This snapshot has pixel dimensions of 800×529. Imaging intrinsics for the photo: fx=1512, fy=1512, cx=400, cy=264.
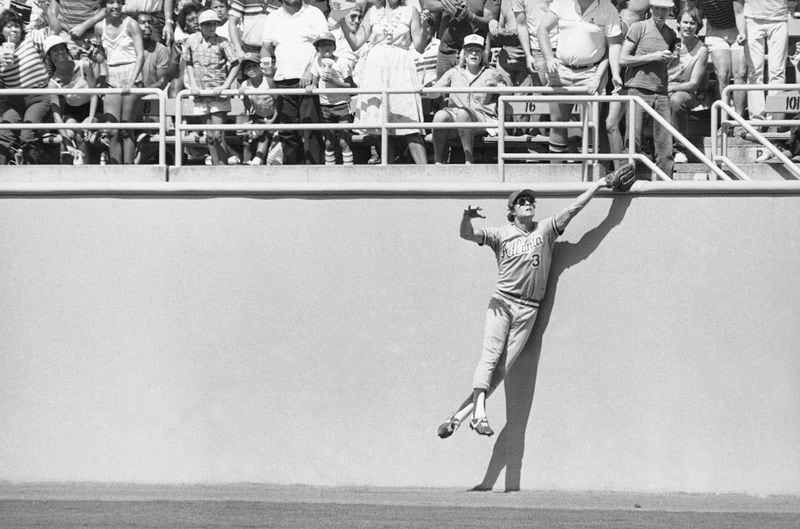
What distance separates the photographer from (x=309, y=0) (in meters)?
15.7

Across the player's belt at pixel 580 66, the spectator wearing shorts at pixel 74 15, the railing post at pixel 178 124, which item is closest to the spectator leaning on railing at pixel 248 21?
the spectator wearing shorts at pixel 74 15

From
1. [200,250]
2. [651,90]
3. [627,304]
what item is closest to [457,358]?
[627,304]

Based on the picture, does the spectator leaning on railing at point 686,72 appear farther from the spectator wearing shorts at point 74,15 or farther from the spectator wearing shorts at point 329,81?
the spectator wearing shorts at point 74,15

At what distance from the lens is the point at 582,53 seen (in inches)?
563

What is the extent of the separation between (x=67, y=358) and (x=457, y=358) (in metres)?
3.40

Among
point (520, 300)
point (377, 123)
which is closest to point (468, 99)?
point (377, 123)

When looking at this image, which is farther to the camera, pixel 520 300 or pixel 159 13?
pixel 159 13

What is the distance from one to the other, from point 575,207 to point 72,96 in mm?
5778

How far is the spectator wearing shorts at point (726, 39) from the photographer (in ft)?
50.0

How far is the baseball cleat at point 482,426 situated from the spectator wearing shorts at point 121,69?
4.44 m

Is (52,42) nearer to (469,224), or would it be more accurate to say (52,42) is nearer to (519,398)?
(469,224)

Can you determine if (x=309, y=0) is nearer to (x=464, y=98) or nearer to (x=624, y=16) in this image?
(x=464, y=98)

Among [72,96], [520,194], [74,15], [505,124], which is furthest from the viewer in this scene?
[74,15]

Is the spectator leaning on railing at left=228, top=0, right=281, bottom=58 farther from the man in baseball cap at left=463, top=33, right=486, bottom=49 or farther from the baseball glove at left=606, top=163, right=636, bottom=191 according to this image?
the baseball glove at left=606, top=163, right=636, bottom=191
